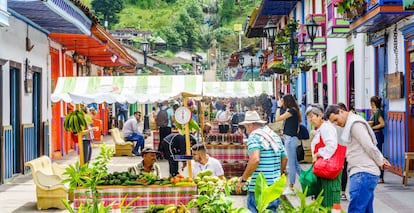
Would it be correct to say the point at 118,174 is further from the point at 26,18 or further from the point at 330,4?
the point at 330,4

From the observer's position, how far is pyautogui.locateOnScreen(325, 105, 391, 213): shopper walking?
7.83 m

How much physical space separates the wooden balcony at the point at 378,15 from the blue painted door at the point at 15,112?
7435mm

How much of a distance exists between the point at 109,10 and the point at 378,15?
13015 cm

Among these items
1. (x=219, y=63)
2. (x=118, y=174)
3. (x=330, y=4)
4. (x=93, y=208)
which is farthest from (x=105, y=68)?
(x=219, y=63)

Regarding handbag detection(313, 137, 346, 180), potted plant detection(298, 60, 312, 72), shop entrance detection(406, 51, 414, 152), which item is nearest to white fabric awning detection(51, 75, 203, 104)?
handbag detection(313, 137, 346, 180)

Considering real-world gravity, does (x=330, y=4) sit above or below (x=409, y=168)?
above

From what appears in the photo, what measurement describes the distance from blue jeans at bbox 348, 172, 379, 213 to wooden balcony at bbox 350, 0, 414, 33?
5076 millimetres

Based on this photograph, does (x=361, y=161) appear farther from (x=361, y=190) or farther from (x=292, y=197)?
(x=292, y=197)

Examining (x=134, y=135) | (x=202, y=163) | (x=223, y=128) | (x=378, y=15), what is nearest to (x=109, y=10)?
(x=223, y=128)

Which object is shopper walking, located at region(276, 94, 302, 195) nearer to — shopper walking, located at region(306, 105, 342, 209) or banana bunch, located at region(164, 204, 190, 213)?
shopper walking, located at region(306, 105, 342, 209)

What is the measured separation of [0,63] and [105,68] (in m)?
20.9

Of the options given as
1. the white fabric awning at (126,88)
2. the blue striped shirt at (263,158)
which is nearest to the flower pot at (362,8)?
the white fabric awning at (126,88)

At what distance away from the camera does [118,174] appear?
9.41 meters

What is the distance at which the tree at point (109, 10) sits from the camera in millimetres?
134875
